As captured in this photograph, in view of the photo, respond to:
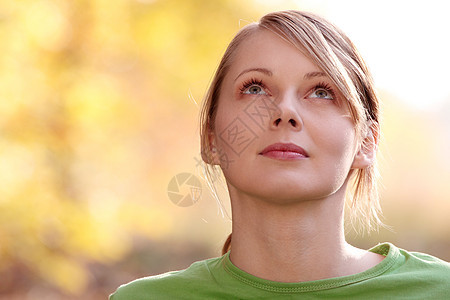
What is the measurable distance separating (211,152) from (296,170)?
1.12ft

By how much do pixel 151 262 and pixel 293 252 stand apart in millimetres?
5079

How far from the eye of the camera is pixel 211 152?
170cm

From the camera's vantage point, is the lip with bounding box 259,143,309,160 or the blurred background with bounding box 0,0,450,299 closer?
the lip with bounding box 259,143,309,160

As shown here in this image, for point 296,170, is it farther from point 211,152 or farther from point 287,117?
point 211,152

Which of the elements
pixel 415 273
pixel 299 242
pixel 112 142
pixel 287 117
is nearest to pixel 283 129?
pixel 287 117

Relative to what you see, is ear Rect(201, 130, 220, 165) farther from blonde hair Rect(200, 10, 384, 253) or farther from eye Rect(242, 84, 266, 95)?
eye Rect(242, 84, 266, 95)

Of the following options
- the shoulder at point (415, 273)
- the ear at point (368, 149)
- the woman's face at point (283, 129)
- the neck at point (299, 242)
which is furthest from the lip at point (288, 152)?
the shoulder at point (415, 273)

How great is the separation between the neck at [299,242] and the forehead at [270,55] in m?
0.31

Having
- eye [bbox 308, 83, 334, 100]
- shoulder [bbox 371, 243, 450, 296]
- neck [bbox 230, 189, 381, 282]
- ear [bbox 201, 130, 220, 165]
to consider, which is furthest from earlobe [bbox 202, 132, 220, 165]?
shoulder [bbox 371, 243, 450, 296]

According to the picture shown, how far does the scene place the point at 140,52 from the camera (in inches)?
213

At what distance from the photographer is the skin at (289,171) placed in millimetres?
1432

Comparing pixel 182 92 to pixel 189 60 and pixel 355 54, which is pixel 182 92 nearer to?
pixel 189 60

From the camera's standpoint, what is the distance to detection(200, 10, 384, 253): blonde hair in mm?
1506

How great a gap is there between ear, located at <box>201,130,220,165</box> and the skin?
77 mm
